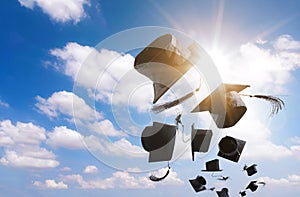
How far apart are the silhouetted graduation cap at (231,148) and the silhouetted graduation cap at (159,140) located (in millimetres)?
1119

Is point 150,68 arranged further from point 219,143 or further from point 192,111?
point 219,143

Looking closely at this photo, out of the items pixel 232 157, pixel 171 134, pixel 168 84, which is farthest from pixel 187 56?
pixel 232 157

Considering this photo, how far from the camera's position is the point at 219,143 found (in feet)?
17.5

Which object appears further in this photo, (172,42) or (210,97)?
(210,97)

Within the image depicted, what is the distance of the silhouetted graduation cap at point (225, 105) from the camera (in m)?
4.45

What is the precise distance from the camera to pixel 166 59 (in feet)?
13.5

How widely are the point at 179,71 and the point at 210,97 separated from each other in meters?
0.72

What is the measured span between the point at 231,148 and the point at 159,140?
58.9 inches

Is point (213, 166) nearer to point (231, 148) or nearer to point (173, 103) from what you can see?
point (231, 148)

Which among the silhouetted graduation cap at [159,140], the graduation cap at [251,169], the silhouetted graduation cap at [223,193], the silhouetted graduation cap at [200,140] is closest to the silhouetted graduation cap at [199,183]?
the silhouetted graduation cap at [223,193]

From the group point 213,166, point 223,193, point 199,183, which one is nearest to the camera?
point 213,166

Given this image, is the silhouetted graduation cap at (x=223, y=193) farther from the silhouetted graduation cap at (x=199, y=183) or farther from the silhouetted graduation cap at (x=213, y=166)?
the silhouetted graduation cap at (x=213, y=166)

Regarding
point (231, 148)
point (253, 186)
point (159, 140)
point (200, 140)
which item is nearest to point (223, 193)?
point (253, 186)

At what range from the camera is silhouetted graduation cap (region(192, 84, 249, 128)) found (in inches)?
175
